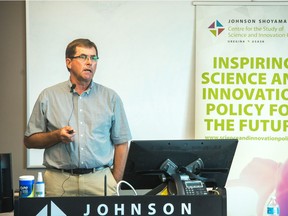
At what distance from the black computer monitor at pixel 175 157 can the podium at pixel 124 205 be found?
1.13 feet

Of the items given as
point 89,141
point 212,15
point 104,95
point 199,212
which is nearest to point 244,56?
point 212,15

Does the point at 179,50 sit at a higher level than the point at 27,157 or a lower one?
higher

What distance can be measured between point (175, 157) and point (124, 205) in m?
0.46

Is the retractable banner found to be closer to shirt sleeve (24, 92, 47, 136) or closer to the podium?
shirt sleeve (24, 92, 47, 136)

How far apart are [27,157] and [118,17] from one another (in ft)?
→ 4.61

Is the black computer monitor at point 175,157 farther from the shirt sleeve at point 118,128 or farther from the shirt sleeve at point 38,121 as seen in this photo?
the shirt sleeve at point 38,121

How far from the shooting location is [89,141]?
296cm

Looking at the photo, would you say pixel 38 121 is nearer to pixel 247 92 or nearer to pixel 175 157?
pixel 175 157

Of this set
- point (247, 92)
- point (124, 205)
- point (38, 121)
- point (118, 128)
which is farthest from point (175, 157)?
point (247, 92)

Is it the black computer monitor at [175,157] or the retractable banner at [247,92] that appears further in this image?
the retractable banner at [247,92]

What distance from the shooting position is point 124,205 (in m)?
1.68

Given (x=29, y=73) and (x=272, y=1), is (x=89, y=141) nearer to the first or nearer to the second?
(x=29, y=73)

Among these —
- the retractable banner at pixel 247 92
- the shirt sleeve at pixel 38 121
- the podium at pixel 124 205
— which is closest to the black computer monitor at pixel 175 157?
the podium at pixel 124 205

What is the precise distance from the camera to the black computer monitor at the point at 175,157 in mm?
2021
